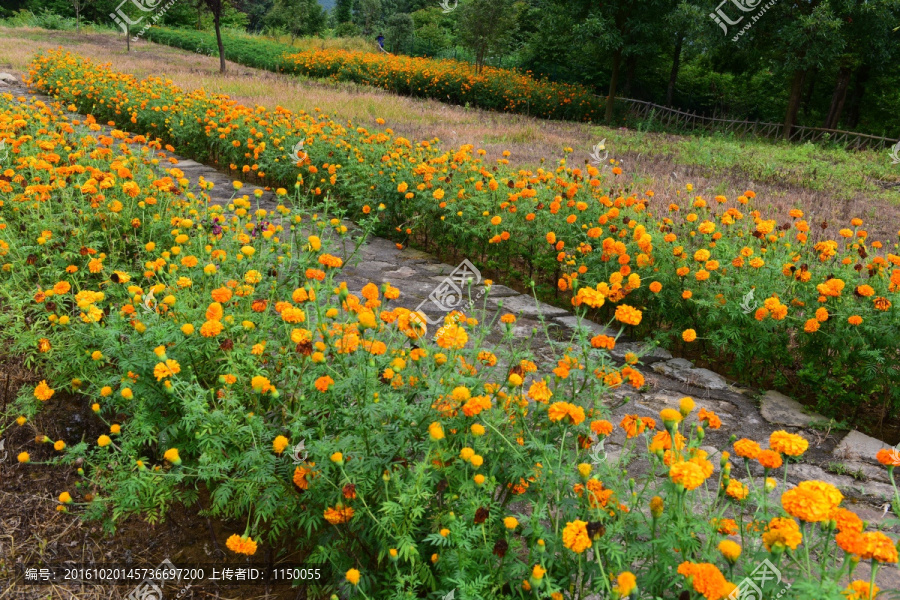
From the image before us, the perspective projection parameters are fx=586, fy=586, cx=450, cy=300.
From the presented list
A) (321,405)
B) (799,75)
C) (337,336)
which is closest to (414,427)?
(321,405)

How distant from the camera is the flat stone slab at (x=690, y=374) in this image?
11.8 ft

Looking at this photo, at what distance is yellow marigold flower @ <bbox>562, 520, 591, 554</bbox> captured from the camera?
136 cm

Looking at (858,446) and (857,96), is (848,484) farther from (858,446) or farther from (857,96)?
(857,96)

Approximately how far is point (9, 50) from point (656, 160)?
69.8 ft

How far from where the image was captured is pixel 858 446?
3004 mm

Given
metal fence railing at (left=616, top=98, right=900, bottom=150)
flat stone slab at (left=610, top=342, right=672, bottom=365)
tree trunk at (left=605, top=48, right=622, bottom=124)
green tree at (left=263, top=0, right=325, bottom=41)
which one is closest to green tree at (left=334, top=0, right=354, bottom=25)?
green tree at (left=263, top=0, right=325, bottom=41)

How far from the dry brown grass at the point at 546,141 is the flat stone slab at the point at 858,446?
3821 millimetres

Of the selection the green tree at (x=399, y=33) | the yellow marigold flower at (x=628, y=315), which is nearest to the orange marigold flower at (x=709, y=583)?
the yellow marigold flower at (x=628, y=315)

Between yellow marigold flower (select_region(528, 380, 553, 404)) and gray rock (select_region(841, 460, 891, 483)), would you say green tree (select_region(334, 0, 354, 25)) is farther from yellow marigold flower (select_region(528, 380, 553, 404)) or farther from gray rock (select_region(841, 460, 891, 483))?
yellow marigold flower (select_region(528, 380, 553, 404))

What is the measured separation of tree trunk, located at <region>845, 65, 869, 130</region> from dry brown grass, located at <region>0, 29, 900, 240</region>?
889 cm

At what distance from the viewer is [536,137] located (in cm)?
1209

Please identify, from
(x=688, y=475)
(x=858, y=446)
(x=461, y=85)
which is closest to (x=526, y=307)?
(x=858, y=446)

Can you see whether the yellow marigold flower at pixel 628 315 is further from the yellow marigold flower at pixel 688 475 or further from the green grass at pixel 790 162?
the green grass at pixel 790 162

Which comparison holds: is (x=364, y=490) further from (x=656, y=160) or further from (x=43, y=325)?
(x=656, y=160)
